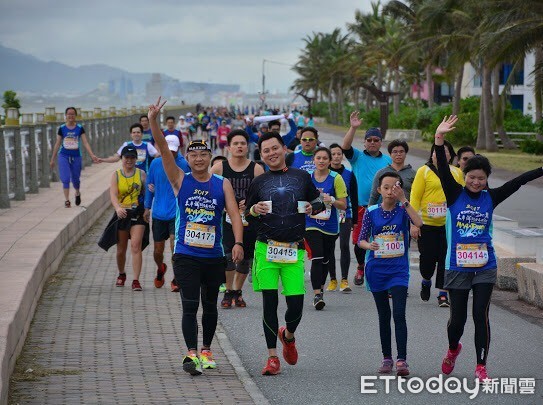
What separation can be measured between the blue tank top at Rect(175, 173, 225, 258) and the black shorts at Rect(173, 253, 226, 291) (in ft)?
0.15

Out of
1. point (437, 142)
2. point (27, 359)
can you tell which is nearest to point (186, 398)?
point (27, 359)

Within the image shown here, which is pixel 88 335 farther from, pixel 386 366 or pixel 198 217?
pixel 386 366

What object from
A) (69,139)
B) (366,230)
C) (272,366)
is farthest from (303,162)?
(69,139)

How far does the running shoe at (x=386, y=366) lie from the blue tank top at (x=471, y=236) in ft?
2.80

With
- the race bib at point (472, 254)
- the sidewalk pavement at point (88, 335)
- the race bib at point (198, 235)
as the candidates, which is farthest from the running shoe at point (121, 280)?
the race bib at point (472, 254)

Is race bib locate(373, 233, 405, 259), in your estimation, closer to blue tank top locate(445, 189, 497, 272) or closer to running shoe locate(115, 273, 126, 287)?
blue tank top locate(445, 189, 497, 272)

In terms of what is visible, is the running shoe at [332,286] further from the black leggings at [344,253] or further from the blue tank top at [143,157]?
the blue tank top at [143,157]

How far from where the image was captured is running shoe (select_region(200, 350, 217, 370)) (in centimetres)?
898

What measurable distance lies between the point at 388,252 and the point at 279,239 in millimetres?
882

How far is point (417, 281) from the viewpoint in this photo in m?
14.4

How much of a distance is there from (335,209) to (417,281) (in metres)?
2.44

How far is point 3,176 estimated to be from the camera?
20281 mm

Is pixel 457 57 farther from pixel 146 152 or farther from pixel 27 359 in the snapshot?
pixel 27 359

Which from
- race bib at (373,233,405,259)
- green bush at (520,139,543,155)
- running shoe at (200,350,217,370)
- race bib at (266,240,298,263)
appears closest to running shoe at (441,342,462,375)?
race bib at (373,233,405,259)
